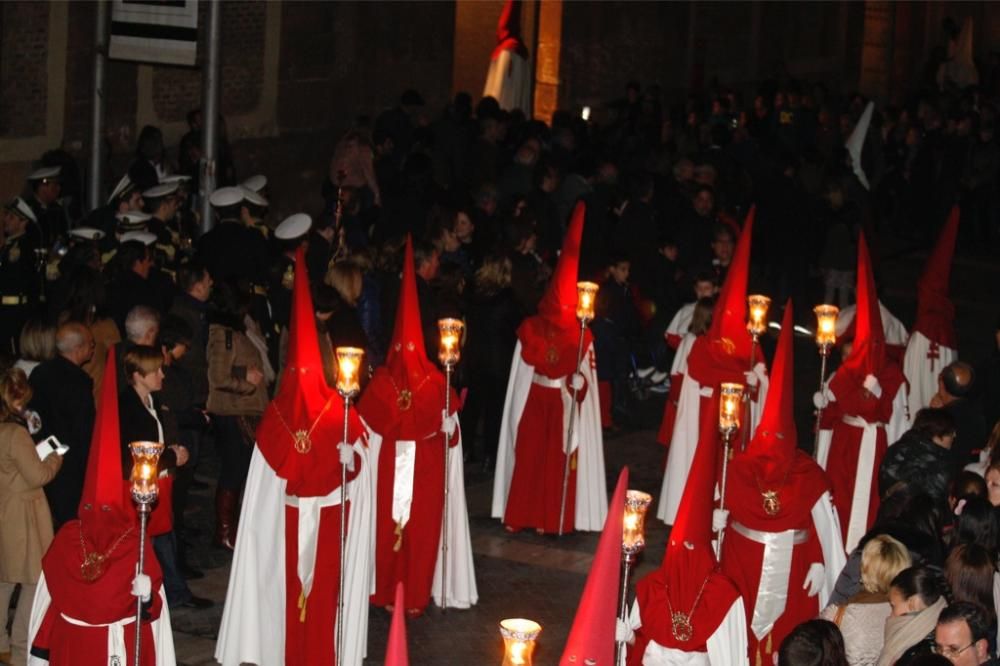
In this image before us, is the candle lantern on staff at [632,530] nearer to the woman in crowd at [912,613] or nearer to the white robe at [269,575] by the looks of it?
the woman in crowd at [912,613]

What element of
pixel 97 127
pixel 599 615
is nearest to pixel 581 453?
pixel 97 127

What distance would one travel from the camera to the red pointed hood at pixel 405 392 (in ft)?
33.7

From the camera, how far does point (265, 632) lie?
9492 millimetres

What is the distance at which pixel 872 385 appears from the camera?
11.4 metres

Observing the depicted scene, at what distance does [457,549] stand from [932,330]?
513 cm

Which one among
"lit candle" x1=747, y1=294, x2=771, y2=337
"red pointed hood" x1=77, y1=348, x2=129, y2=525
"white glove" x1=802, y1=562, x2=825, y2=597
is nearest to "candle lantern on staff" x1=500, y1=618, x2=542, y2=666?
"red pointed hood" x1=77, y1=348, x2=129, y2=525

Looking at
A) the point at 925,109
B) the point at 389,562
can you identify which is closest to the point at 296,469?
the point at 389,562

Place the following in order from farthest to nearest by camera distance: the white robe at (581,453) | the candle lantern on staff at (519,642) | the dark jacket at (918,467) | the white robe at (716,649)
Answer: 1. the white robe at (581,453)
2. the dark jacket at (918,467)
3. the white robe at (716,649)
4. the candle lantern on staff at (519,642)

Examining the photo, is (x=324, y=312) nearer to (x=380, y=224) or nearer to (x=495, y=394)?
(x=495, y=394)

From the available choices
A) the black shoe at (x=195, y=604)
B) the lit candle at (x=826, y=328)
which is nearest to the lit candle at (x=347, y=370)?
the black shoe at (x=195, y=604)

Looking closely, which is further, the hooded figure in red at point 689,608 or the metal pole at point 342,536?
the metal pole at point 342,536

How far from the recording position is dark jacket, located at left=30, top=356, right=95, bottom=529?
9.90m

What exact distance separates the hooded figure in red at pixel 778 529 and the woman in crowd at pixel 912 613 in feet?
5.30

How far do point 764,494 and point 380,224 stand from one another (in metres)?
7.48
